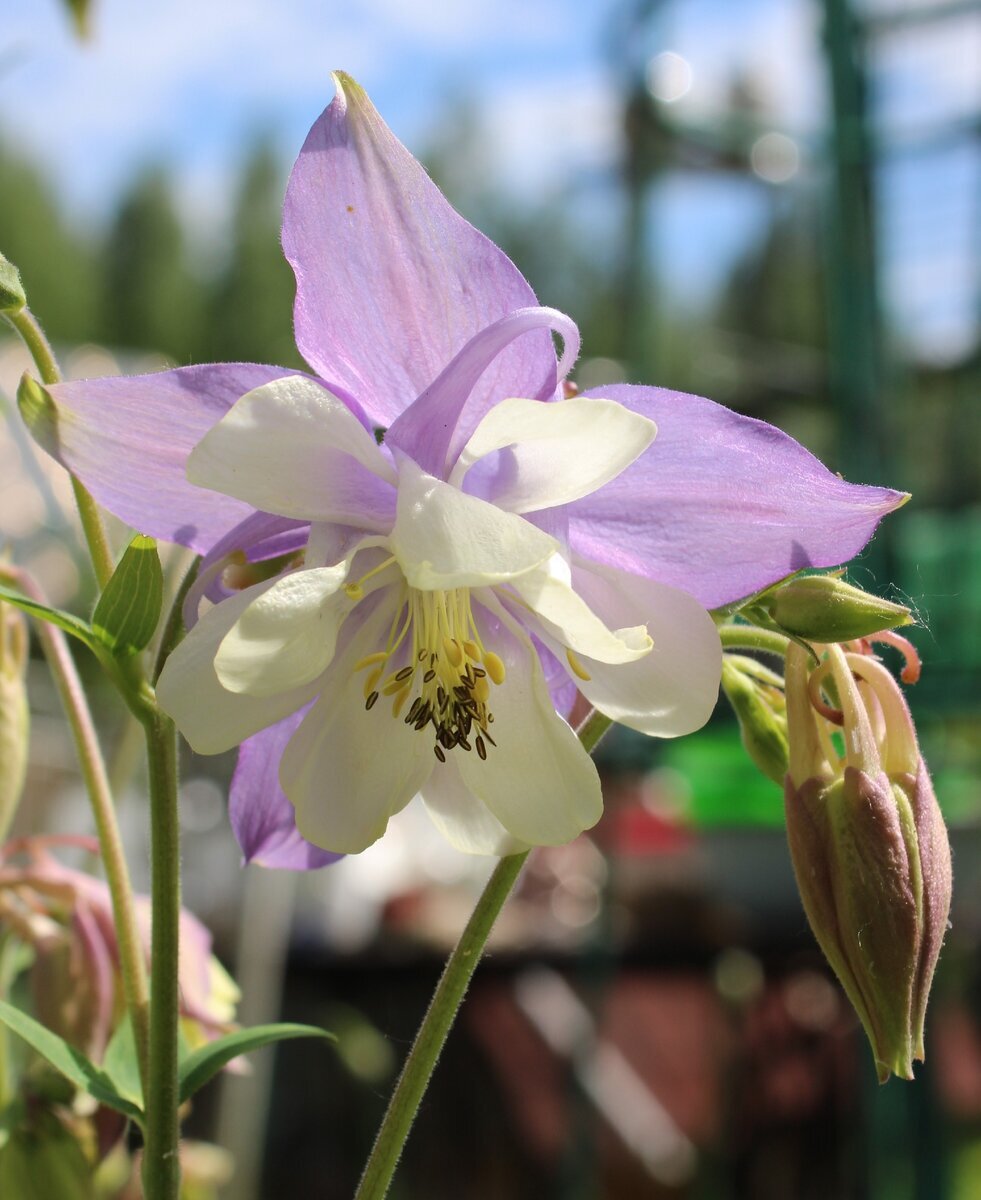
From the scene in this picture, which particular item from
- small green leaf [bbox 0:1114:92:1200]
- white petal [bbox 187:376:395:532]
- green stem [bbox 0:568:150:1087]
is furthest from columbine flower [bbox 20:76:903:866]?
small green leaf [bbox 0:1114:92:1200]

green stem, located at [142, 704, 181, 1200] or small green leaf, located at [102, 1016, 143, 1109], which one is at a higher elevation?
green stem, located at [142, 704, 181, 1200]

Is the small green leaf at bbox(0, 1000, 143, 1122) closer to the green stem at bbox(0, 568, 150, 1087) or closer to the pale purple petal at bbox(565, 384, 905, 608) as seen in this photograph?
the green stem at bbox(0, 568, 150, 1087)

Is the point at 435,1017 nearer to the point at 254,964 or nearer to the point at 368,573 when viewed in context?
the point at 368,573

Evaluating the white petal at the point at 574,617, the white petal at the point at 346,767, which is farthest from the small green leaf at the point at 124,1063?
the white petal at the point at 574,617

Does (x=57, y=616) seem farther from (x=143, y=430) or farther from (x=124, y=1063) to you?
(x=124, y=1063)

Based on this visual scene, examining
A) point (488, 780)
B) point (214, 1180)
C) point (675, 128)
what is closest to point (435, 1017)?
point (488, 780)

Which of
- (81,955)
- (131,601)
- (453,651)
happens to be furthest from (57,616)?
(81,955)

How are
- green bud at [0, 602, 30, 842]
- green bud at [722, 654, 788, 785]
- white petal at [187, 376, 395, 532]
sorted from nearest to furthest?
white petal at [187, 376, 395, 532] → green bud at [722, 654, 788, 785] → green bud at [0, 602, 30, 842]

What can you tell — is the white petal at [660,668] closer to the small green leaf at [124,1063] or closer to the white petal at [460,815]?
the white petal at [460,815]
